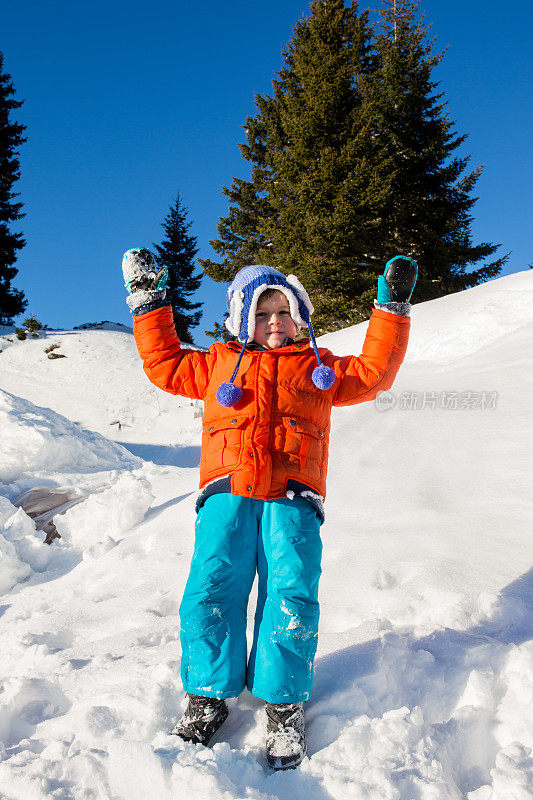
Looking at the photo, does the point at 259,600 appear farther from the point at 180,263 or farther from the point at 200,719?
the point at 180,263

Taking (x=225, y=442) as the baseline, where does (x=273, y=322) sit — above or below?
above

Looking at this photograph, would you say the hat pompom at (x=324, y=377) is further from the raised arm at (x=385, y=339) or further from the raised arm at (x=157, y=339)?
the raised arm at (x=157, y=339)

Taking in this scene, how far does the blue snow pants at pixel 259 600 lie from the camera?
5.60 feet

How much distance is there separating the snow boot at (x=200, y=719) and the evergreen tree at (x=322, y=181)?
43.3 ft

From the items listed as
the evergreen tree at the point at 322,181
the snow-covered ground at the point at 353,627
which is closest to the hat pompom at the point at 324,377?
the snow-covered ground at the point at 353,627

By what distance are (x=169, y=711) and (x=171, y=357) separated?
54.1 inches

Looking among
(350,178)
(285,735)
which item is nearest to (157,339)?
(285,735)

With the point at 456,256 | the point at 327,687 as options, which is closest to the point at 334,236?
the point at 456,256

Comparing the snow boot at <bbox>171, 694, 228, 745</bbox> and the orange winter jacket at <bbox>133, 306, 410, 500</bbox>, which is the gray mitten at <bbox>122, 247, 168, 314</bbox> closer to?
the orange winter jacket at <bbox>133, 306, 410, 500</bbox>

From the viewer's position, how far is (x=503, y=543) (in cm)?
254

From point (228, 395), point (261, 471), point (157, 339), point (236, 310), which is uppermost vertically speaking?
point (236, 310)

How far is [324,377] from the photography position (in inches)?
81.0

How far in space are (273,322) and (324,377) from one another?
384mm

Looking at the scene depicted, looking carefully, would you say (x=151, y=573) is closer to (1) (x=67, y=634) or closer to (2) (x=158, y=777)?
(1) (x=67, y=634)
